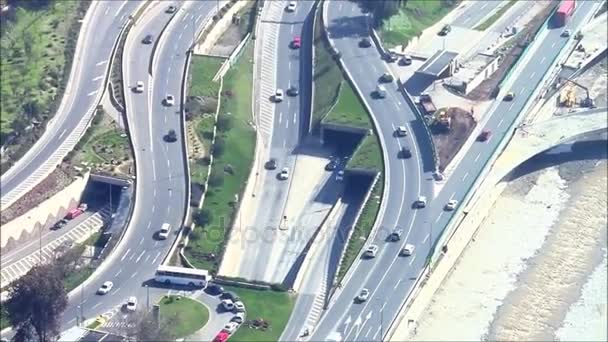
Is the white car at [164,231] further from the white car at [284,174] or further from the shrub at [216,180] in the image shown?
the white car at [284,174]

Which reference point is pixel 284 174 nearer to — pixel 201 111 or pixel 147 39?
pixel 201 111

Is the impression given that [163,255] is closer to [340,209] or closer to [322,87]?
[340,209]

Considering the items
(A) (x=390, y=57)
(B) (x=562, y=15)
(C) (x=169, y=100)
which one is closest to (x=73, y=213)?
(C) (x=169, y=100)

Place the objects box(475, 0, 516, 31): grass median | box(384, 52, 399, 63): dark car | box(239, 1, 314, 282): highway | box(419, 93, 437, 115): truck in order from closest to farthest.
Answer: box(239, 1, 314, 282): highway
box(419, 93, 437, 115): truck
box(384, 52, 399, 63): dark car
box(475, 0, 516, 31): grass median

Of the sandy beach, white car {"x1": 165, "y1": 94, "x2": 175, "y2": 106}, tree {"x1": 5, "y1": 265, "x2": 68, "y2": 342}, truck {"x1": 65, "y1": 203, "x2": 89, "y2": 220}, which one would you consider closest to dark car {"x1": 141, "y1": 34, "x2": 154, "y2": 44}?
white car {"x1": 165, "y1": 94, "x2": 175, "y2": 106}

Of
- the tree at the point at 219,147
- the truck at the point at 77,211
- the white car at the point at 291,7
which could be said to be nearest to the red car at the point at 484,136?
the tree at the point at 219,147

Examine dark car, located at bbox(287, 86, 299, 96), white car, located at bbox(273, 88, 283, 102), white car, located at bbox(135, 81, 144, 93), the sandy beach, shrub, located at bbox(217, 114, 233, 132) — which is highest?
white car, located at bbox(135, 81, 144, 93)

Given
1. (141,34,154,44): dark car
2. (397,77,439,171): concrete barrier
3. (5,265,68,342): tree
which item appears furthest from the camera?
(141,34,154,44): dark car

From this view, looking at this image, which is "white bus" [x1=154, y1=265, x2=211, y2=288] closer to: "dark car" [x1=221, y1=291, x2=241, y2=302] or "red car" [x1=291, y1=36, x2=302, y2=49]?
"dark car" [x1=221, y1=291, x2=241, y2=302]
